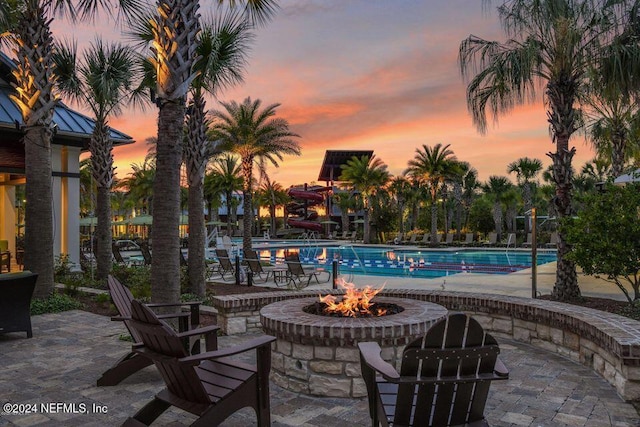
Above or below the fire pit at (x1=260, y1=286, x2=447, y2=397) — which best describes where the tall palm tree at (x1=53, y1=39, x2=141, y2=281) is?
above

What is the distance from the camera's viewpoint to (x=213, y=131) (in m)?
20.1

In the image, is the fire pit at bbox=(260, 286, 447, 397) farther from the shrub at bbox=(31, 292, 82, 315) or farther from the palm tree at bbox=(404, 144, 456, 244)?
the palm tree at bbox=(404, 144, 456, 244)

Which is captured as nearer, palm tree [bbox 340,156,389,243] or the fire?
the fire

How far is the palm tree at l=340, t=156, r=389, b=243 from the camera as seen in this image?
38.7 meters

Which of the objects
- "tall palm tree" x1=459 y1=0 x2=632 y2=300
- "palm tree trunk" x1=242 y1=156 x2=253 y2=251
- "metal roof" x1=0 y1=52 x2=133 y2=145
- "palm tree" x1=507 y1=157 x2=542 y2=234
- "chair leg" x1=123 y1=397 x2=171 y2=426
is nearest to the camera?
A: "chair leg" x1=123 y1=397 x2=171 y2=426

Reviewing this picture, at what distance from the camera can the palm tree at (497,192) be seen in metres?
37.3

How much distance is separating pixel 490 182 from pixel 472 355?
129 feet

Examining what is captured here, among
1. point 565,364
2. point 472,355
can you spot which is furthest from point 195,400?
point 565,364

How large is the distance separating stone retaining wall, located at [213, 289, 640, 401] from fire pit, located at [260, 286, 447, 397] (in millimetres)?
1630

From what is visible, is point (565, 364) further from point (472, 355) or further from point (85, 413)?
point (85, 413)

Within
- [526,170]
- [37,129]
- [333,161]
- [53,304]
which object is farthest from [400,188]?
[53,304]

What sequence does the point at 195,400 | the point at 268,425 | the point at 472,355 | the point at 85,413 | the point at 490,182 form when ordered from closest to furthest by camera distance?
the point at 472,355
the point at 195,400
the point at 268,425
the point at 85,413
the point at 490,182

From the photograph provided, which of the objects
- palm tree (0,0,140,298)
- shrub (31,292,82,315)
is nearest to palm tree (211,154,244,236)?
palm tree (0,0,140,298)

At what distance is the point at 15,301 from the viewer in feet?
21.1
